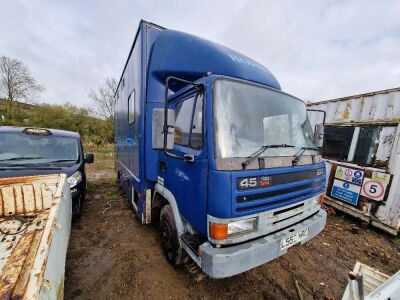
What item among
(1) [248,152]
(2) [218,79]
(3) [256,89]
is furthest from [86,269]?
(3) [256,89]

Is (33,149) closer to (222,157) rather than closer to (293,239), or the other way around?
(222,157)

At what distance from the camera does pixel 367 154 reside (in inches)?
176

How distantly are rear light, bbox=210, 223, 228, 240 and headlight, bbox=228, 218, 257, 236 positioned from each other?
0.20 feet

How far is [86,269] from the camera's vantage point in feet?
8.85

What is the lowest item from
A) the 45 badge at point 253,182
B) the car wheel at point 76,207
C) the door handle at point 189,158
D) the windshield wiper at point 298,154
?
the car wheel at point 76,207

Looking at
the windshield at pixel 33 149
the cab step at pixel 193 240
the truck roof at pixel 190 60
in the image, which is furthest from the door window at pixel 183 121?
the windshield at pixel 33 149

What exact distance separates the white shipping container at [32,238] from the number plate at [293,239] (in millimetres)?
2106

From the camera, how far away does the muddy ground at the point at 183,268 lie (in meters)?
2.38

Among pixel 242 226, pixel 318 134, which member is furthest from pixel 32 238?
pixel 318 134

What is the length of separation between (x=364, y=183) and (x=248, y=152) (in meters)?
4.13

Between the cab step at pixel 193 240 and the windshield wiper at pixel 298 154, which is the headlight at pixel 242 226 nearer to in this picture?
the cab step at pixel 193 240

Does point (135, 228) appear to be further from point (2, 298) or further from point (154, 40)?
point (154, 40)

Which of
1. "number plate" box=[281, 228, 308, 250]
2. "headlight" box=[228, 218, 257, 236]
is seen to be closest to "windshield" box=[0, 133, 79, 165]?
"headlight" box=[228, 218, 257, 236]

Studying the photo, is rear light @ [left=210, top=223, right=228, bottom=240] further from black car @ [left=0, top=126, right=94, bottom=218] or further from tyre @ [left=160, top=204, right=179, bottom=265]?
black car @ [left=0, top=126, right=94, bottom=218]
